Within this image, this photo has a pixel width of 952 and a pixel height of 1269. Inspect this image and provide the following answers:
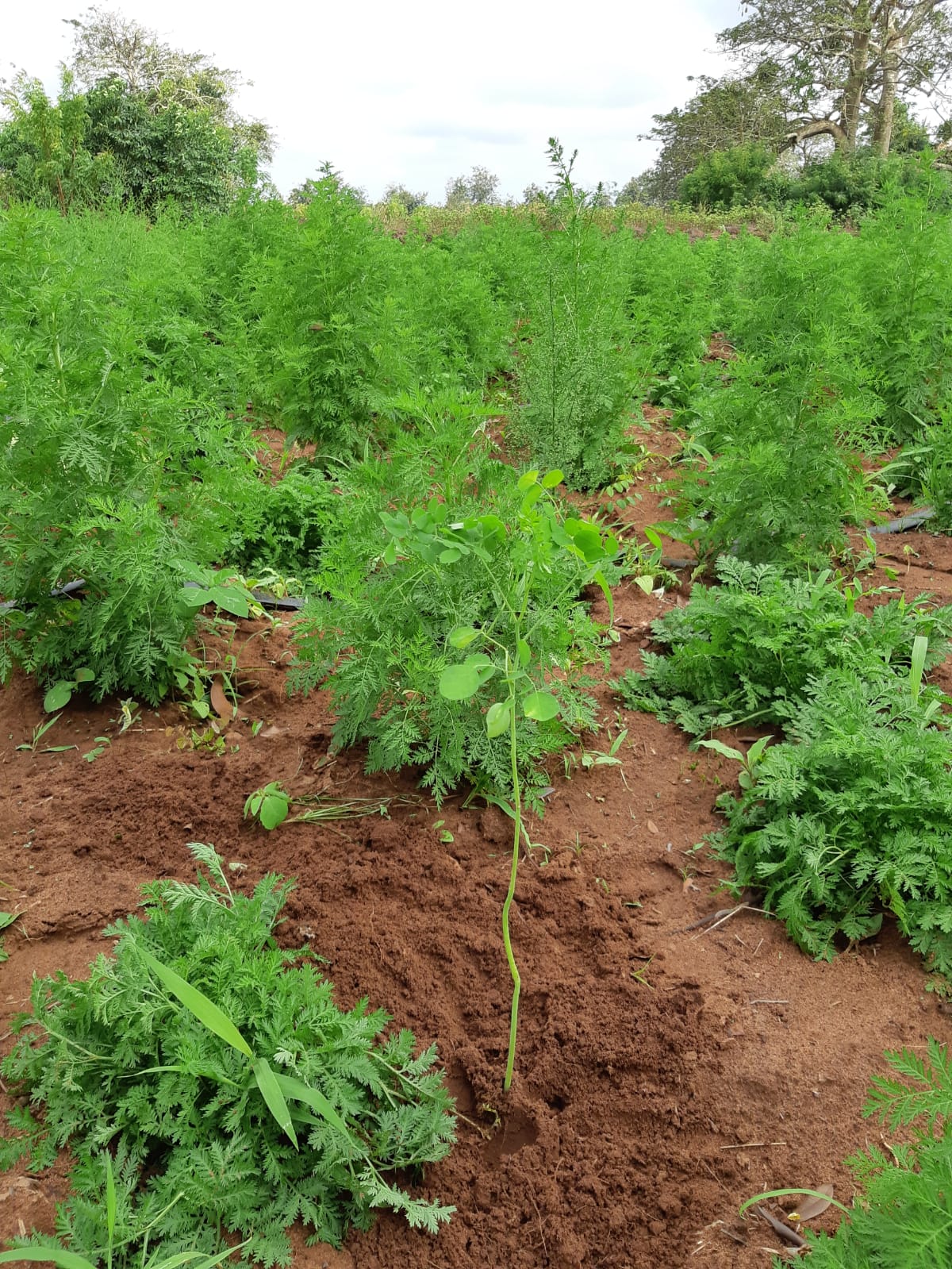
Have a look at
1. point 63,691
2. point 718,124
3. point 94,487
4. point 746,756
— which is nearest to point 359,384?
point 94,487

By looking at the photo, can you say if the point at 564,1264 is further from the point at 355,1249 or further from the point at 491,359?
the point at 491,359

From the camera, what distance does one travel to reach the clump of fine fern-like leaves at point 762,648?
9.56 feet

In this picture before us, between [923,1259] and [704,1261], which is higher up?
[923,1259]

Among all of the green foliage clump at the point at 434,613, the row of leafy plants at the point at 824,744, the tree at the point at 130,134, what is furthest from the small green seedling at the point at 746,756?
the tree at the point at 130,134

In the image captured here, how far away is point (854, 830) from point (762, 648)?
0.90 metres

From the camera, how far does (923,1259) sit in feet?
3.59

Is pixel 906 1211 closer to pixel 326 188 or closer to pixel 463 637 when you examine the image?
pixel 463 637

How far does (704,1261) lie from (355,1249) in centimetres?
66

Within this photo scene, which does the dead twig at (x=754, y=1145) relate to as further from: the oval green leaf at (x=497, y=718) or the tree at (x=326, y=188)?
the tree at (x=326, y=188)

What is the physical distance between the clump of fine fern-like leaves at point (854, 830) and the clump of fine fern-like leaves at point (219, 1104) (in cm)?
111

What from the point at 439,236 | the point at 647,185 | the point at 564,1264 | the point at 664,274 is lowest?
the point at 564,1264

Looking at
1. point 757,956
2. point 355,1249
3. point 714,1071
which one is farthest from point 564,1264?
point 757,956

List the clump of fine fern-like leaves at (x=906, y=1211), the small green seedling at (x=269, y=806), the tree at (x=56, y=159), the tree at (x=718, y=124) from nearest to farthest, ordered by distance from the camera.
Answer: the clump of fine fern-like leaves at (x=906, y=1211)
the small green seedling at (x=269, y=806)
the tree at (x=56, y=159)
the tree at (x=718, y=124)

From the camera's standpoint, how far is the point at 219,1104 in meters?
1.59
